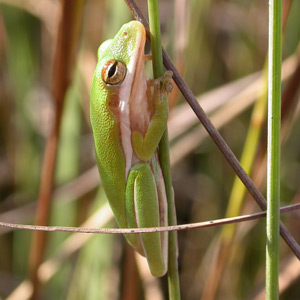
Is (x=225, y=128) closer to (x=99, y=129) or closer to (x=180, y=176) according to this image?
(x=180, y=176)

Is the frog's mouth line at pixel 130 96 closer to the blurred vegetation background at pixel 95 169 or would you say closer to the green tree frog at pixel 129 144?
the green tree frog at pixel 129 144

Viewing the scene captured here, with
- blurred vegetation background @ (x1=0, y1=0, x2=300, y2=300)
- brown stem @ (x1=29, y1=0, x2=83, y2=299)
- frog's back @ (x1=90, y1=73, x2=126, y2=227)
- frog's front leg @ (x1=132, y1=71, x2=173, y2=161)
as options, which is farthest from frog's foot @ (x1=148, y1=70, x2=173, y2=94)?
blurred vegetation background @ (x1=0, y1=0, x2=300, y2=300)

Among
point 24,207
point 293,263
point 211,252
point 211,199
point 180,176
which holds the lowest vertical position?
point 293,263

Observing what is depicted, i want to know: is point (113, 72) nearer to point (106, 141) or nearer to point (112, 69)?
point (112, 69)

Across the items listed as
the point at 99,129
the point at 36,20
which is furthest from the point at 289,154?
the point at 36,20

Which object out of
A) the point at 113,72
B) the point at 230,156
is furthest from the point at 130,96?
the point at 230,156

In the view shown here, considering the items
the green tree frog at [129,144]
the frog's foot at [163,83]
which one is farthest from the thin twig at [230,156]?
the green tree frog at [129,144]
